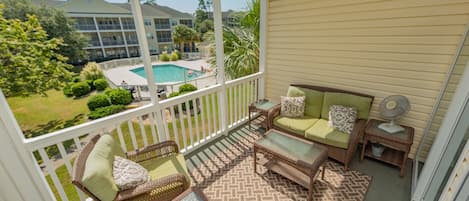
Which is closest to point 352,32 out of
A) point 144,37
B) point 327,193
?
point 327,193

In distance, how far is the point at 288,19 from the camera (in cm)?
337

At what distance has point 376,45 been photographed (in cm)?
262

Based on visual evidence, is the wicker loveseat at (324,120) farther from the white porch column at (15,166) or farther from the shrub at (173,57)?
the shrub at (173,57)

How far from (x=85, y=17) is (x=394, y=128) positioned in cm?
441

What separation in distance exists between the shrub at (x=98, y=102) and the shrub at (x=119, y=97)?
142 mm

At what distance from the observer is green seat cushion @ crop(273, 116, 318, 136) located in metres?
2.82

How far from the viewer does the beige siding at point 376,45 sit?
7.16ft

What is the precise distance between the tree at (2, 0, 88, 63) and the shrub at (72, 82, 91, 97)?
2922 millimetres

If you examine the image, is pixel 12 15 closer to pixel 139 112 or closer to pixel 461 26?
pixel 139 112

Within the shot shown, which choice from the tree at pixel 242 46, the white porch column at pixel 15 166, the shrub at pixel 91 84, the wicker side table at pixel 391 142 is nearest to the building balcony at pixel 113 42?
the tree at pixel 242 46

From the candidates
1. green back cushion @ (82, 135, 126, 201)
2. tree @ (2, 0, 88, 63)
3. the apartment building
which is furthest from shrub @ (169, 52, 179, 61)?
green back cushion @ (82, 135, 126, 201)

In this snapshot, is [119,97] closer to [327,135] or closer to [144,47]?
[144,47]

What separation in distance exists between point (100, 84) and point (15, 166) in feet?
17.3

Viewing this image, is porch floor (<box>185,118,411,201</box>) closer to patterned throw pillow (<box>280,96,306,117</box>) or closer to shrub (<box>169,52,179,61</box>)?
patterned throw pillow (<box>280,96,306,117</box>)
